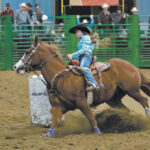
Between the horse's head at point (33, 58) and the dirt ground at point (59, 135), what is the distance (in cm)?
110

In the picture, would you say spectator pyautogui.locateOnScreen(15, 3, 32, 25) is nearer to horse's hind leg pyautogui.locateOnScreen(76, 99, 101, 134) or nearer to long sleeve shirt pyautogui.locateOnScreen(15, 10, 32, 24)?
long sleeve shirt pyautogui.locateOnScreen(15, 10, 32, 24)

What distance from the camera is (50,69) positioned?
357 inches

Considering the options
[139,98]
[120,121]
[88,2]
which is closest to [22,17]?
[88,2]

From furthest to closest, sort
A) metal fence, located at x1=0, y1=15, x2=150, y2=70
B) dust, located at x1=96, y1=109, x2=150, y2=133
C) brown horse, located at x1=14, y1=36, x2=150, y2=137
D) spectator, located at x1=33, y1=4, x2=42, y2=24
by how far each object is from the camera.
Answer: spectator, located at x1=33, y1=4, x2=42, y2=24 → metal fence, located at x1=0, y1=15, x2=150, y2=70 → dust, located at x1=96, y1=109, x2=150, y2=133 → brown horse, located at x1=14, y1=36, x2=150, y2=137

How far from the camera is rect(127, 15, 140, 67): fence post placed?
54.8 feet

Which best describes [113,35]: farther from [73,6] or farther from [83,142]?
[83,142]

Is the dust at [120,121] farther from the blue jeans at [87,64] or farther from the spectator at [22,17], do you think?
the spectator at [22,17]

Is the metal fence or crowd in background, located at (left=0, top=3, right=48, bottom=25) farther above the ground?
crowd in background, located at (left=0, top=3, right=48, bottom=25)

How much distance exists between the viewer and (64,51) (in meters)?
16.6

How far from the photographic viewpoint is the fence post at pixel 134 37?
658 inches

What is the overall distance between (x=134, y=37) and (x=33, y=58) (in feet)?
26.6

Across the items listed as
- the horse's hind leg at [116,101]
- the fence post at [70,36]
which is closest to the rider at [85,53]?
the horse's hind leg at [116,101]

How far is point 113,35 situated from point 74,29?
25.9 feet

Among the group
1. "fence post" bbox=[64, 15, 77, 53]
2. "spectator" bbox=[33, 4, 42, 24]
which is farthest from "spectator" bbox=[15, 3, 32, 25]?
"fence post" bbox=[64, 15, 77, 53]
